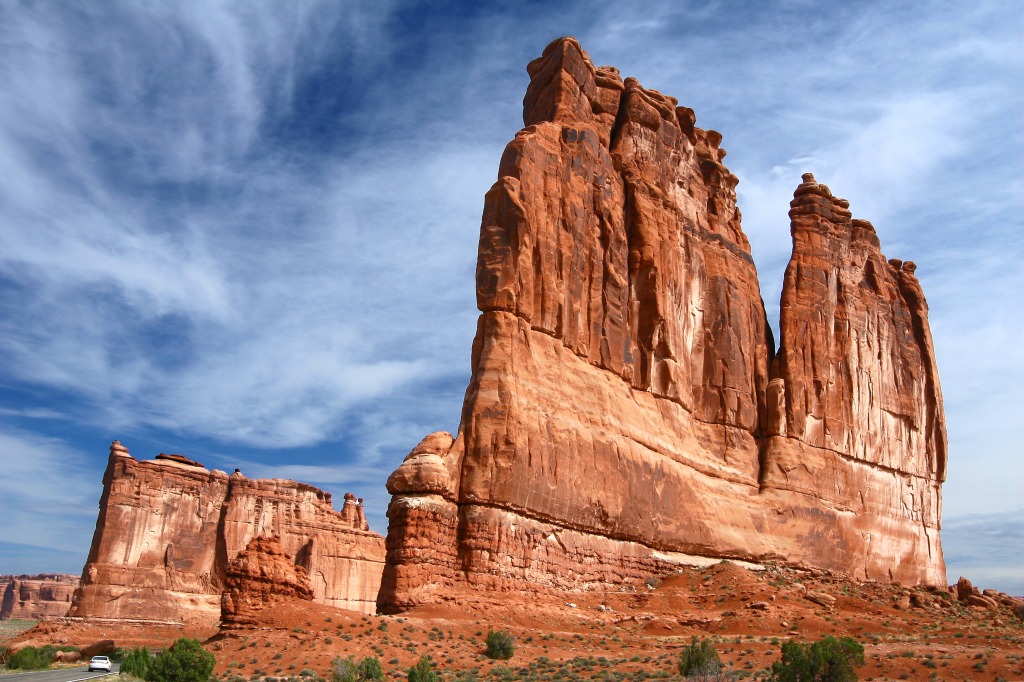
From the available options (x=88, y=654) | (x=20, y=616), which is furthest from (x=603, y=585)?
(x=20, y=616)

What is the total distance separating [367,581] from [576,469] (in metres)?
28.5

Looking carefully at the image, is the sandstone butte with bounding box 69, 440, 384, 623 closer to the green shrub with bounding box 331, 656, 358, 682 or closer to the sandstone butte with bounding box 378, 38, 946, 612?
the sandstone butte with bounding box 378, 38, 946, 612

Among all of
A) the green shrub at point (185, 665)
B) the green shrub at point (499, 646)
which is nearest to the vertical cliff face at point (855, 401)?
the green shrub at point (499, 646)

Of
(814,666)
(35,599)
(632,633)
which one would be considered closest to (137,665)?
(632,633)

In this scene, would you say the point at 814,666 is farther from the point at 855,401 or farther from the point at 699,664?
the point at 855,401

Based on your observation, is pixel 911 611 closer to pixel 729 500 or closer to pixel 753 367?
pixel 729 500

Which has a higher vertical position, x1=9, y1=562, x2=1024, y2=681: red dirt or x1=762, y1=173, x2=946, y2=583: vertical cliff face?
x1=762, y1=173, x2=946, y2=583: vertical cliff face

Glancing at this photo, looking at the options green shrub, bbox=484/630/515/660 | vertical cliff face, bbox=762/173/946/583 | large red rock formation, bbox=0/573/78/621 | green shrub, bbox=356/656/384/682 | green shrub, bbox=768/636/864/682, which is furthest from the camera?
large red rock formation, bbox=0/573/78/621

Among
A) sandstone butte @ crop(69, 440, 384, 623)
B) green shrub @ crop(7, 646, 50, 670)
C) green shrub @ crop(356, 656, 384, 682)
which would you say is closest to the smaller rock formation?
green shrub @ crop(356, 656, 384, 682)

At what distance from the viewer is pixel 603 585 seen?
3183 cm

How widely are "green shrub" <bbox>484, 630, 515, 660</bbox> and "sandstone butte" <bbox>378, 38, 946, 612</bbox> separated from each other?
3553 mm

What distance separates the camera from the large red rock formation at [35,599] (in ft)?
290

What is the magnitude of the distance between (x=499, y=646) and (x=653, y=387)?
17554 millimetres

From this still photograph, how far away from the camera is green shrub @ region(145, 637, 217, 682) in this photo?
65.0 ft
